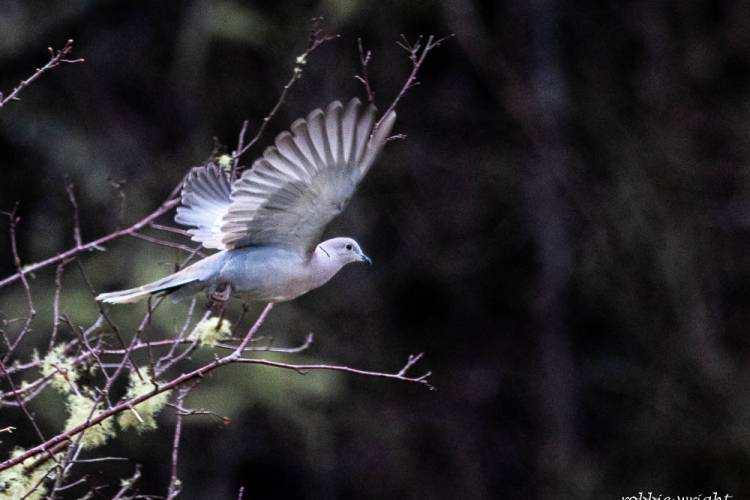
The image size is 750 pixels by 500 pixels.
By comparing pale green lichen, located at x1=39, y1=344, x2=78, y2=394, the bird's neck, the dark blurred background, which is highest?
the dark blurred background

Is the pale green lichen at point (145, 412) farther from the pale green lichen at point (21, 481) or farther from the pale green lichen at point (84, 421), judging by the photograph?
the pale green lichen at point (21, 481)

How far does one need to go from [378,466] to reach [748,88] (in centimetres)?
443

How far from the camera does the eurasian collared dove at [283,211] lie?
3395 mm

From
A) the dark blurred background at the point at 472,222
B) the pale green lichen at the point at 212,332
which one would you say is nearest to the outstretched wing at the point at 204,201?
the pale green lichen at the point at 212,332

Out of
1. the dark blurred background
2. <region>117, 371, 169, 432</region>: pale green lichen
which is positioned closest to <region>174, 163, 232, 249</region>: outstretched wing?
<region>117, 371, 169, 432</region>: pale green lichen

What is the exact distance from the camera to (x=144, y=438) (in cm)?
867

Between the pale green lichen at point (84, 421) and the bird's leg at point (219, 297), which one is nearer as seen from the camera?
the pale green lichen at point (84, 421)

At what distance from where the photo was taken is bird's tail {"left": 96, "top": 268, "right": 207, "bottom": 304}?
3643 mm

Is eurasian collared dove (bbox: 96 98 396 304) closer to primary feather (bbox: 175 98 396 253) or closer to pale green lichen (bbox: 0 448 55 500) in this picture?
primary feather (bbox: 175 98 396 253)

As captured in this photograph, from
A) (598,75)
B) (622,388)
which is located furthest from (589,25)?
(622,388)

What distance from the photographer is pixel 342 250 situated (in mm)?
4070

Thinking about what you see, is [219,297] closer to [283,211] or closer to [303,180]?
[283,211]

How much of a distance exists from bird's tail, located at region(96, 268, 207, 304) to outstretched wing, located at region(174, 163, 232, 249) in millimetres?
232

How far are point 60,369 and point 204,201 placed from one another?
3.62ft
